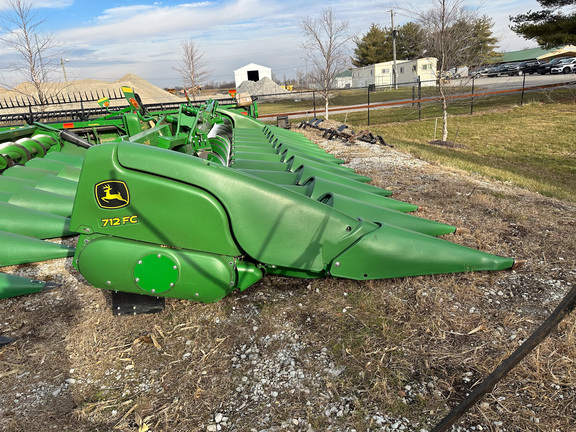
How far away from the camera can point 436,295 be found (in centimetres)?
291

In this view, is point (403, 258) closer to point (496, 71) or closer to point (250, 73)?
point (496, 71)

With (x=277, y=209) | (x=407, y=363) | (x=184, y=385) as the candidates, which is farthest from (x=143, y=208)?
(x=407, y=363)

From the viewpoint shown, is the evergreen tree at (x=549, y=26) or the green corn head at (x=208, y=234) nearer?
the green corn head at (x=208, y=234)

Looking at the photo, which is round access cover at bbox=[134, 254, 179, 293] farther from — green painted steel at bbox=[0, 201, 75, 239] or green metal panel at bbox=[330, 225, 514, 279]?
green painted steel at bbox=[0, 201, 75, 239]

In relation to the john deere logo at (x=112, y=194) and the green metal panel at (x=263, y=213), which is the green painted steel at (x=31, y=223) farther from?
the green metal panel at (x=263, y=213)

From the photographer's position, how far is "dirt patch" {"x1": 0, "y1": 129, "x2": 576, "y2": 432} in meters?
2.07

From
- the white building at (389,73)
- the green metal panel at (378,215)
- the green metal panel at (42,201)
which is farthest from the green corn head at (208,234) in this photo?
the white building at (389,73)

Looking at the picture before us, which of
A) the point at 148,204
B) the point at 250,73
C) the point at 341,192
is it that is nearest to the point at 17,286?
the point at 148,204

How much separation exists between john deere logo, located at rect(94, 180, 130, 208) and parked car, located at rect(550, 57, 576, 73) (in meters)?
36.9

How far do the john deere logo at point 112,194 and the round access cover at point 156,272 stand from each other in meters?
0.42

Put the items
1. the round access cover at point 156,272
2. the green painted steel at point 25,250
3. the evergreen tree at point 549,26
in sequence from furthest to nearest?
the evergreen tree at point 549,26
the green painted steel at point 25,250
the round access cover at point 156,272

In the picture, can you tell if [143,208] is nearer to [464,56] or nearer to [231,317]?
[231,317]

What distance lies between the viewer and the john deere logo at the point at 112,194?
8.57 feet

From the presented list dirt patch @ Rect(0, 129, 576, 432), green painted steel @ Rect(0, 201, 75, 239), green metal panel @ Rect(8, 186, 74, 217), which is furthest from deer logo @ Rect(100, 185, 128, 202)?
green metal panel @ Rect(8, 186, 74, 217)
